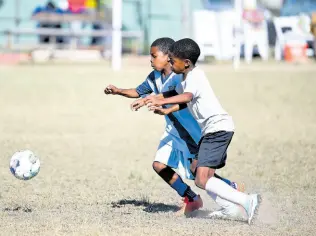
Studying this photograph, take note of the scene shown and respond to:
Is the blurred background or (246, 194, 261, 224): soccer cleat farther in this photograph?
the blurred background

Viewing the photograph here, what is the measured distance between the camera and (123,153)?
11.2 metres

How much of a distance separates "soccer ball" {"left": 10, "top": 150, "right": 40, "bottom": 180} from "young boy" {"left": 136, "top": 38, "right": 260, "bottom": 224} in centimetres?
126

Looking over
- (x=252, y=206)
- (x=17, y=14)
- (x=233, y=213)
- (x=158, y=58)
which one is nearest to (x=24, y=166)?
(x=158, y=58)

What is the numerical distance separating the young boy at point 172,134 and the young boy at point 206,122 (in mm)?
277

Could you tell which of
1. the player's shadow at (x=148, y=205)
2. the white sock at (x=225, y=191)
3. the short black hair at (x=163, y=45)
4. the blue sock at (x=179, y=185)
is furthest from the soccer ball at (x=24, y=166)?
the white sock at (x=225, y=191)

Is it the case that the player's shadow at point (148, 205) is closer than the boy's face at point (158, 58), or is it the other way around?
the boy's face at point (158, 58)

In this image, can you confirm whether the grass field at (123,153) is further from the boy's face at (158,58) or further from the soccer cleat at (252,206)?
the boy's face at (158,58)

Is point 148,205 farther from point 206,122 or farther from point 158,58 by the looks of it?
point 158,58

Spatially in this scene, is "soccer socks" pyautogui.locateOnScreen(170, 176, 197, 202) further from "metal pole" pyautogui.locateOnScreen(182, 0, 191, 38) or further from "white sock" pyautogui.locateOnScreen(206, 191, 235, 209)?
"metal pole" pyautogui.locateOnScreen(182, 0, 191, 38)

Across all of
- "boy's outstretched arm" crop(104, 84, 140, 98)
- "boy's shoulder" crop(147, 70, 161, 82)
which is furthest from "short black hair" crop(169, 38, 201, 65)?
"boy's outstretched arm" crop(104, 84, 140, 98)

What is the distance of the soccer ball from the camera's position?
23.3ft

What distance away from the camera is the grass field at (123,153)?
6727 millimetres

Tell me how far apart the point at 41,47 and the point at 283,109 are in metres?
11.3

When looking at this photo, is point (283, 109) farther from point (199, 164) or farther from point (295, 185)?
point (199, 164)
